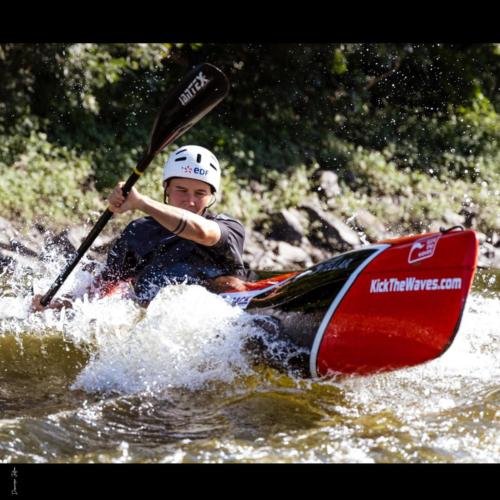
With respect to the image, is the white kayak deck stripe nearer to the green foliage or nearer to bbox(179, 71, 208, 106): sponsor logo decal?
bbox(179, 71, 208, 106): sponsor logo decal

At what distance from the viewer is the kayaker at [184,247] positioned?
5375mm

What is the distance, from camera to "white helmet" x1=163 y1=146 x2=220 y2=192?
5.51 metres

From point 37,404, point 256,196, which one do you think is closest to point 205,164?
point 37,404

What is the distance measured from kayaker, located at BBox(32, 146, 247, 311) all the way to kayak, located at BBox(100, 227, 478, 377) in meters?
0.74

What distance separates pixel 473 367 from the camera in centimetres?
514

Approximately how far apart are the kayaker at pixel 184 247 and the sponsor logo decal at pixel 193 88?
1.37ft

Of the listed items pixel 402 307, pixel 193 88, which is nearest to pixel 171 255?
pixel 193 88

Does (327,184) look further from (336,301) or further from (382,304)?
(382,304)

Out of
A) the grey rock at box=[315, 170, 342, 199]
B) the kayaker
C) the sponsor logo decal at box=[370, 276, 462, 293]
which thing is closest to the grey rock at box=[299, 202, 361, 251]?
the grey rock at box=[315, 170, 342, 199]

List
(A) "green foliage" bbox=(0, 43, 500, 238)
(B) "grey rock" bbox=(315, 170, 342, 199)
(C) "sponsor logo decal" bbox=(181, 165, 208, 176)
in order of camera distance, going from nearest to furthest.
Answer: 1. (C) "sponsor logo decal" bbox=(181, 165, 208, 176)
2. (A) "green foliage" bbox=(0, 43, 500, 238)
3. (B) "grey rock" bbox=(315, 170, 342, 199)

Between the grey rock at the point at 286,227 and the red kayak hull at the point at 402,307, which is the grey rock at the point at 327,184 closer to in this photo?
the grey rock at the point at 286,227

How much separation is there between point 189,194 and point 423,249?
1.85 m

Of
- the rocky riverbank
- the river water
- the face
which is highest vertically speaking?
the rocky riverbank

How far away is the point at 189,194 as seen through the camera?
5520 millimetres
